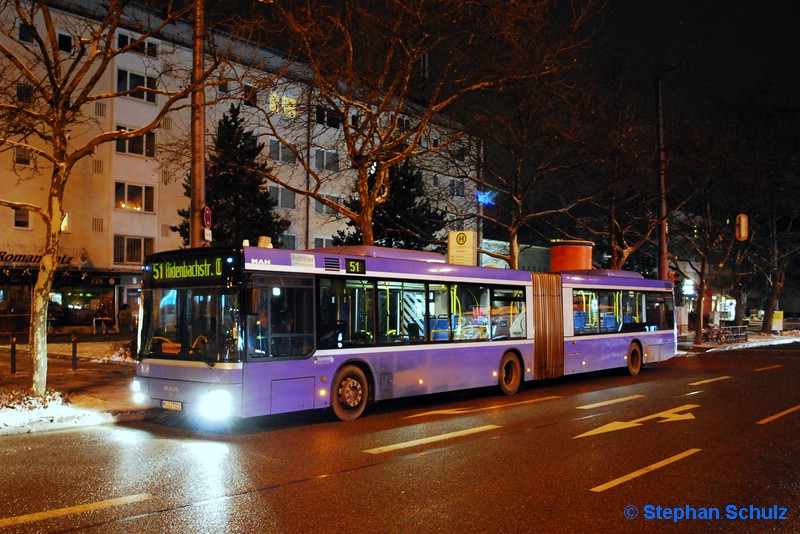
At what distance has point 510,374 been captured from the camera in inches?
654

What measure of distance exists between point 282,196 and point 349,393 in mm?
31382

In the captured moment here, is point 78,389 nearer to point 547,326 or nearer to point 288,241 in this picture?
point 547,326

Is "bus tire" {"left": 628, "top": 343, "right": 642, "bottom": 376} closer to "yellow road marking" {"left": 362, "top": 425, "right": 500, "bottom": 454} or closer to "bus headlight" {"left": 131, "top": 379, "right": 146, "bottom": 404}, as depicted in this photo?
"yellow road marking" {"left": 362, "top": 425, "right": 500, "bottom": 454}

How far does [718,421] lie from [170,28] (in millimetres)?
33821

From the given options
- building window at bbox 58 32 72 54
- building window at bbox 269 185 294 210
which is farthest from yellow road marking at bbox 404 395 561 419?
building window at bbox 269 185 294 210

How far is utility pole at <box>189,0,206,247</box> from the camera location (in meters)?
13.8

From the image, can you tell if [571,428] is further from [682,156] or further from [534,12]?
[682,156]

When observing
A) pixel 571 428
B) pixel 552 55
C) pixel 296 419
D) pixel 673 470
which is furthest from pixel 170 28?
pixel 673 470

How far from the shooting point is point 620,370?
22500 millimetres

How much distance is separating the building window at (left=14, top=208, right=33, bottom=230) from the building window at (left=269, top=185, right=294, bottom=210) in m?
12.8

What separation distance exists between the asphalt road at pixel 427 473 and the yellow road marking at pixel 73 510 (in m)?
0.02

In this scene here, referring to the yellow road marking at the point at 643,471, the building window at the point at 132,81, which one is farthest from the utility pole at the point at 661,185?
the building window at the point at 132,81

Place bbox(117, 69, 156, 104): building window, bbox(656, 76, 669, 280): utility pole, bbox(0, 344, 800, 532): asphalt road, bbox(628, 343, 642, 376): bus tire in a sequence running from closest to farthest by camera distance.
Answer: bbox(0, 344, 800, 532): asphalt road < bbox(628, 343, 642, 376): bus tire < bbox(656, 76, 669, 280): utility pole < bbox(117, 69, 156, 104): building window
